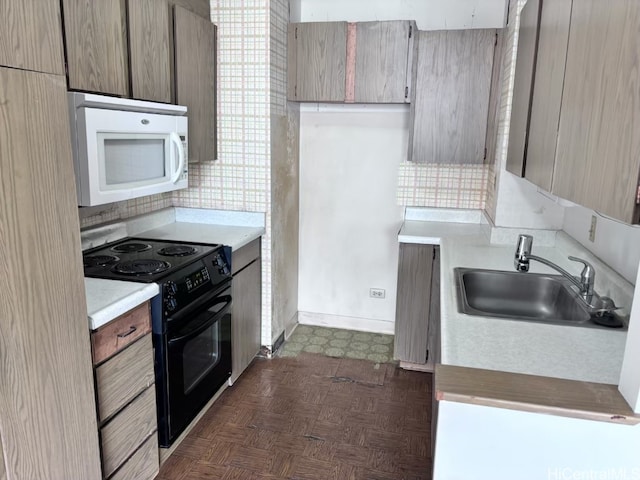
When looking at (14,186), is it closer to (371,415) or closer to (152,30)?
(152,30)

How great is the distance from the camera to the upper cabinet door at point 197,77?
2.49 m

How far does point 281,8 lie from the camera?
3.02 metres

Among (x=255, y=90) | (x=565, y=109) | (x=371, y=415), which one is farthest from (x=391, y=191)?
(x=565, y=109)

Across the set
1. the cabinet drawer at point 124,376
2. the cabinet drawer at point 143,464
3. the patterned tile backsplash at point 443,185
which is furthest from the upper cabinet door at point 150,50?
the patterned tile backsplash at point 443,185

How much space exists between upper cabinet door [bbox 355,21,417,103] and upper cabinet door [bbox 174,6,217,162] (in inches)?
36.1

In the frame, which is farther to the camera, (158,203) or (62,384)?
(158,203)

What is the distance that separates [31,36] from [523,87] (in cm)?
186

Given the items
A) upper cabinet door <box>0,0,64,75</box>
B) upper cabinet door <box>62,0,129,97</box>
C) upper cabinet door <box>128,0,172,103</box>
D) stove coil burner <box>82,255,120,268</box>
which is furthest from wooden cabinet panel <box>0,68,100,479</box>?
upper cabinet door <box>128,0,172,103</box>

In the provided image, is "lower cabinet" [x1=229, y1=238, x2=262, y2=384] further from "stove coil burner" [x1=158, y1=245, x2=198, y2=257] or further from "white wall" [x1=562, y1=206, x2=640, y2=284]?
"white wall" [x1=562, y1=206, x2=640, y2=284]

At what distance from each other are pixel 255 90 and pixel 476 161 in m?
1.45

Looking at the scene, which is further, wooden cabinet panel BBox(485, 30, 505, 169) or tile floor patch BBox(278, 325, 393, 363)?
tile floor patch BBox(278, 325, 393, 363)

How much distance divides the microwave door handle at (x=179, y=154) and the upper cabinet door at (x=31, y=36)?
1.01 metres

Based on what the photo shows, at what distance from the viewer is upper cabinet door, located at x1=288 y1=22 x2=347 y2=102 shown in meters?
3.06

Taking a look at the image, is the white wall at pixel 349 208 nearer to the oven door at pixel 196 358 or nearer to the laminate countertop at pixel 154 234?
the laminate countertop at pixel 154 234
